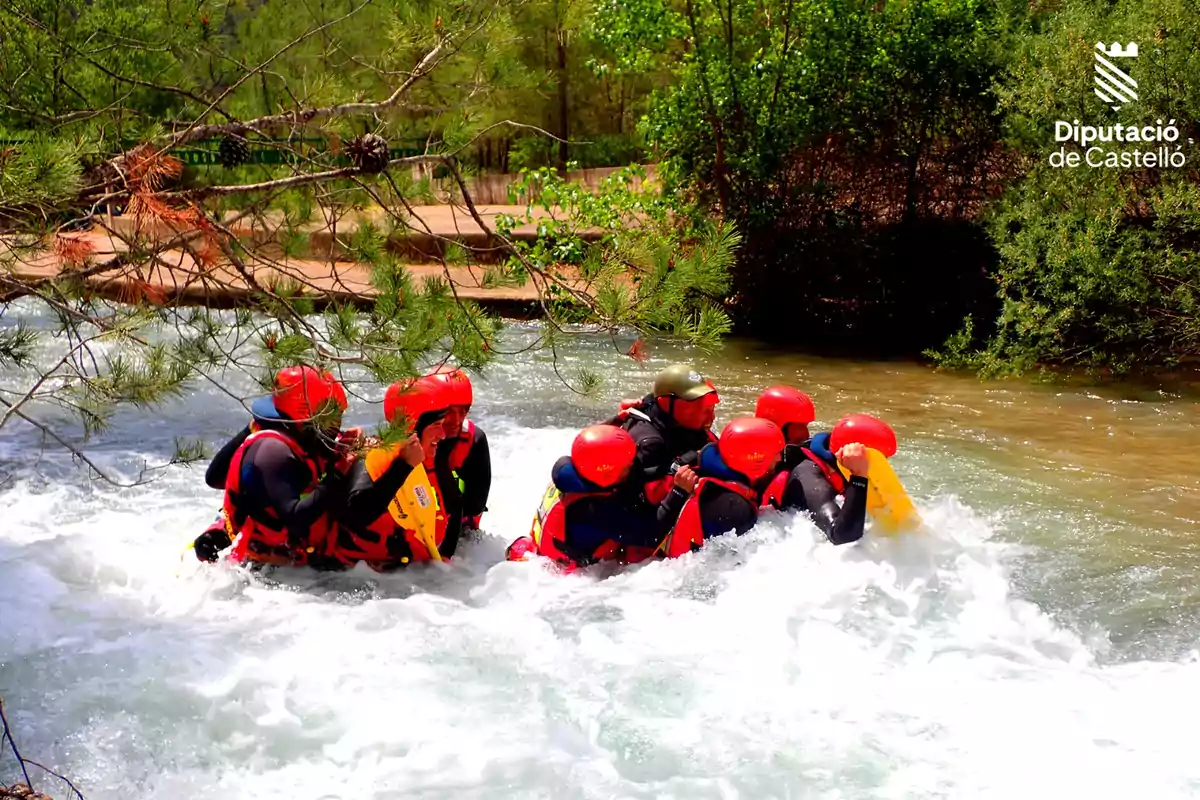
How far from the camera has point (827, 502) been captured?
19.1 ft

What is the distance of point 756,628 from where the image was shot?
5.82 metres

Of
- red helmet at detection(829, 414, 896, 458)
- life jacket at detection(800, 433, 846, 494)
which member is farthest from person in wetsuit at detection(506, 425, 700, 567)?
red helmet at detection(829, 414, 896, 458)

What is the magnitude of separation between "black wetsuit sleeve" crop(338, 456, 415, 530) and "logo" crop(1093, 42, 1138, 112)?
8.48 m

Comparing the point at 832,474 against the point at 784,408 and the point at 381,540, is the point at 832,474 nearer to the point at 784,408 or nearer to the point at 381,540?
the point at 784,408

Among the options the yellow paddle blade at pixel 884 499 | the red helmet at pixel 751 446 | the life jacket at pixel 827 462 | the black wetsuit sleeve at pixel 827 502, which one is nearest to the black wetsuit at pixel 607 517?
the red helmet at pixel 751 446

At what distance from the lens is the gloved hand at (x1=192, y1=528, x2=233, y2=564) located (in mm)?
6176

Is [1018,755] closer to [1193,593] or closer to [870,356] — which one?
[1193,593]

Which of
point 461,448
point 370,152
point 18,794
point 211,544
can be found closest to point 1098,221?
point 461,448

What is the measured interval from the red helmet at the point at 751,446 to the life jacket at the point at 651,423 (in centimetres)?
28

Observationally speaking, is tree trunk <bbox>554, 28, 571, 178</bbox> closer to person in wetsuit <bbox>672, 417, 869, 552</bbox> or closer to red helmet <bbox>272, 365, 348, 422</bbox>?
person in wetsuit <bbox>672, 417, 869, 552</bbox>

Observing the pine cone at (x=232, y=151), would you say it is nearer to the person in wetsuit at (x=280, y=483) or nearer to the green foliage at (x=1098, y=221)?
the person in wetsuit at (x=280, y=483)

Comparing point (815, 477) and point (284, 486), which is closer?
point (284, 486)

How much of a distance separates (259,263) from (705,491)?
8.66 feet

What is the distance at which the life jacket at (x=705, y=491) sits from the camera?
19.1ft
